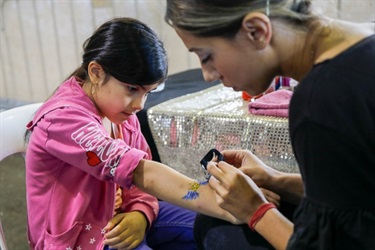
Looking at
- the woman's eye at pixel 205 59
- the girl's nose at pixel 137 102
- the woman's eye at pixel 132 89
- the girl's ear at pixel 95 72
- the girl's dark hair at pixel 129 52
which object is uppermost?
the woman's eye at pixel 205 59

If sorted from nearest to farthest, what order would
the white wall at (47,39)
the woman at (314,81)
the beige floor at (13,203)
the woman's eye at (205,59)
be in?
the woman at (314,81)
the woman's eye at (205,59)
the beige floor at (13,203)
the white wall at (47,39)

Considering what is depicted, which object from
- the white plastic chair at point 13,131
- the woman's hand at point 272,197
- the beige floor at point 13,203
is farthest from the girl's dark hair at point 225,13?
the beige floor at point 13,203

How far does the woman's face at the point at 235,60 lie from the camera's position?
745 mm

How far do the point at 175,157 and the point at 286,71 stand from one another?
0.67 meters

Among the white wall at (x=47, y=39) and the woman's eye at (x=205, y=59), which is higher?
the woman's eye at (x=205, y=59)

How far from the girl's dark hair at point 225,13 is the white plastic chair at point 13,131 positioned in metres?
0.69

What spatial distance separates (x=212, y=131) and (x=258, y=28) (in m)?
0.62

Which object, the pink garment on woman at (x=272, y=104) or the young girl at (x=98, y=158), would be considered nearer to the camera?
the young girl at (x=98, y=158)

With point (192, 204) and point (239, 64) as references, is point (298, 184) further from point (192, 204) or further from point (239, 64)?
point (239, 64)

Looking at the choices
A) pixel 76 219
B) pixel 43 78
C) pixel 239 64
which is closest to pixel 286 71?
pixel 239 64

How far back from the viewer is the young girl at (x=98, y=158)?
987 mm

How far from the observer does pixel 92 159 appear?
979 millimetres

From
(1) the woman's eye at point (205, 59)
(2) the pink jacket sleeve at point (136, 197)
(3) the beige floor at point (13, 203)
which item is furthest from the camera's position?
Result: (3) the beige floor at point (13, 203)

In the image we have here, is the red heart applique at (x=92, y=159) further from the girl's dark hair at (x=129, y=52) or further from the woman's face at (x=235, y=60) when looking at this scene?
the woman's face at (x=235, y=60)
